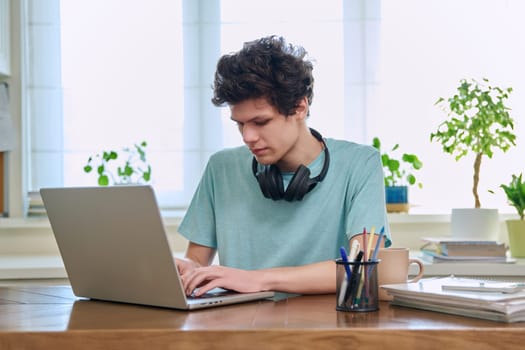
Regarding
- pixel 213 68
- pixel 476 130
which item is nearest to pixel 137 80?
pixel 213 68

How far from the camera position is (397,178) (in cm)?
351

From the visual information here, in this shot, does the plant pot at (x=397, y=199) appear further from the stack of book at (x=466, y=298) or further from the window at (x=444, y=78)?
the stack of book at (x=466, y=298)

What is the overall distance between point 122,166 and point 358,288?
7.48 feet

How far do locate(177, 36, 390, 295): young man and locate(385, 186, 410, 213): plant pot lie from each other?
4.20ft

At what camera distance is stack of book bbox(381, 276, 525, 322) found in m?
1.31

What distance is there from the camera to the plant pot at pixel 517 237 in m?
3.06

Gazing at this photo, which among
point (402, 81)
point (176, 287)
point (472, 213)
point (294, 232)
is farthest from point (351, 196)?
point (402, 81)

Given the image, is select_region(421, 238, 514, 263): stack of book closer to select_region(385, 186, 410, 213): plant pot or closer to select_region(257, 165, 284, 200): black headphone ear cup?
select_region(385, 186, 410, 213): plant pot

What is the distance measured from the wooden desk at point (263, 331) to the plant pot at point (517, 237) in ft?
5.82

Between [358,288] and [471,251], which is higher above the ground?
[358,288]

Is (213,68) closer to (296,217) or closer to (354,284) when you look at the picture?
(296,217)

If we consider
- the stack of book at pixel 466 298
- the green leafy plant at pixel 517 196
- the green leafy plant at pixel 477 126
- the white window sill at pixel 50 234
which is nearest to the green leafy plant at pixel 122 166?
the white window sill at pixel 50 234

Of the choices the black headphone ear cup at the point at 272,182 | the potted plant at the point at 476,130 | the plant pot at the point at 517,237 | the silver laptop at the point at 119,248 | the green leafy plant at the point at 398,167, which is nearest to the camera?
the silver laptop at the point at 119,248

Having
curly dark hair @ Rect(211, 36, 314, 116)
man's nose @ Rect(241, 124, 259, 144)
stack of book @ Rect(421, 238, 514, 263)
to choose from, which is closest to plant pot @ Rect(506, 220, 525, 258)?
stack of book @ Rect(421, 238, 514, 263)
